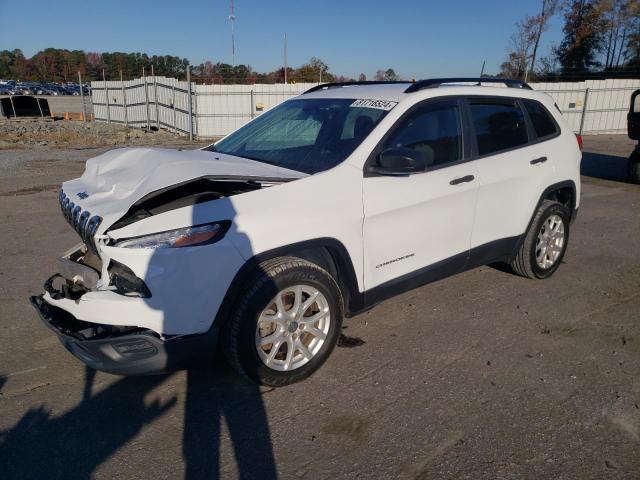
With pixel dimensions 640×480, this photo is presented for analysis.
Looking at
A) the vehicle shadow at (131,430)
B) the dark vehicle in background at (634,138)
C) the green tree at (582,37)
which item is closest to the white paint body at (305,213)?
the vehicle shadow at (131,430)

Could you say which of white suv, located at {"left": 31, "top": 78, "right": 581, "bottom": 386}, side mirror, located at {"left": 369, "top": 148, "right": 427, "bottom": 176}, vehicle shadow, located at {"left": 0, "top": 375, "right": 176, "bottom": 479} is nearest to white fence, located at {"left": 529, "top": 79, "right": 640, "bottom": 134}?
white suv, located at {"left": 31, "top": 78, "right": 581, "bottom": 386}

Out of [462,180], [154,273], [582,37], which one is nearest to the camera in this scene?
[154,273]

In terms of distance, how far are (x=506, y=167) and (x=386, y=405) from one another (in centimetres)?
233

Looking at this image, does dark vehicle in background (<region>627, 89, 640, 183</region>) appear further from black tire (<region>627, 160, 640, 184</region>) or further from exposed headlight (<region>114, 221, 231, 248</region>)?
exposed headlight (<region>114, 221, 231, 248</region>)

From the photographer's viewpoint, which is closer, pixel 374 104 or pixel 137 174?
pixel 137 174

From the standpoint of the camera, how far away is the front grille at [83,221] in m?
2.80

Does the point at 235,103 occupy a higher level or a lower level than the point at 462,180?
higher

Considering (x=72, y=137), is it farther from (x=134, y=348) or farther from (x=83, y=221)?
(x=134, y=348)

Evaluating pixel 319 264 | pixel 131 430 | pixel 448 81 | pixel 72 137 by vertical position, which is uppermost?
pixel 448 81

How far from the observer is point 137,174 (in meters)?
3.23

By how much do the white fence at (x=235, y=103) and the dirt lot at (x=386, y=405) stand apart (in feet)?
49.6

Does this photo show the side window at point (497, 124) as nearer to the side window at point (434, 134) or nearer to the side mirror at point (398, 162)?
the side window at point (434, 134)

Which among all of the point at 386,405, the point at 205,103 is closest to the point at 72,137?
the point at 205,103

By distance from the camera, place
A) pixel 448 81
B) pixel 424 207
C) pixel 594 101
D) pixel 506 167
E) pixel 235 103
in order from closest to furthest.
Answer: pixel 424 207, pixel 448 81, pixel 506 167, pixel 235 103, pixel 594 101
